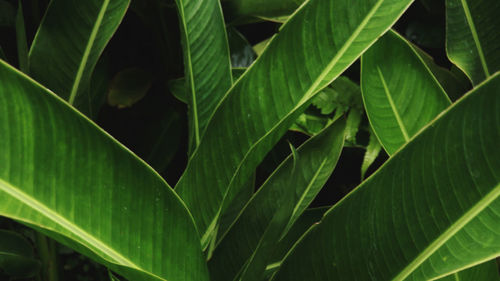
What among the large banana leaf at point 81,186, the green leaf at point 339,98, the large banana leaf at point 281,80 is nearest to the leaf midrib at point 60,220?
the large banana leaf at point 81,186

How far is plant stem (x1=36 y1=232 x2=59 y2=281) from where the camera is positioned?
95cm

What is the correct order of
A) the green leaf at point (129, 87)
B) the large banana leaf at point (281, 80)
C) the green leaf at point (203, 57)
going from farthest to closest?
the green leaf at point (129, 87) < the green leaf at point (203, 57) < the large banana leaf at point (281, 80)

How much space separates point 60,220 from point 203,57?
338 mm

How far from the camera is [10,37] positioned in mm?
1246

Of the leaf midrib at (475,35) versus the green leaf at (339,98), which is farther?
the green leaf at (339,98)

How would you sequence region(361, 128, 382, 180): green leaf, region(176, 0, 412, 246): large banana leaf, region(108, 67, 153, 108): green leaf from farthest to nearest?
1. region(108, 67, 153, 108): green leaf
2. region(361, 128, 382, 180): green leaf
3. region(176, 0, 412, 246): large banana leaf

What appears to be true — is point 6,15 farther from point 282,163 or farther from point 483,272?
point 483,272

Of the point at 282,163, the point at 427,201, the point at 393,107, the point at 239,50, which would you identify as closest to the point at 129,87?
the point at 239,50

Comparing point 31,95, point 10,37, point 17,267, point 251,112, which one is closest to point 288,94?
point 251,112

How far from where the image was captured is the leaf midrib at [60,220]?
0.48 m

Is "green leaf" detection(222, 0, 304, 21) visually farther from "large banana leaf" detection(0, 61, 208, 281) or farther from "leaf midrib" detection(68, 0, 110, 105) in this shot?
"large banana leaf" detection(0, 61, 208, 281)

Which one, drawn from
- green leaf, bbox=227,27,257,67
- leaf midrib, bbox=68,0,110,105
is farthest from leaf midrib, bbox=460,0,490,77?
leaf midrib, bbox=68,0,110,105

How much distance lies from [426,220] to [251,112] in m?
0.25

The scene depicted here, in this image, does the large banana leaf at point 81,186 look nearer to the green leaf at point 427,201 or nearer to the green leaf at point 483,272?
the green leaf at point 427,201
